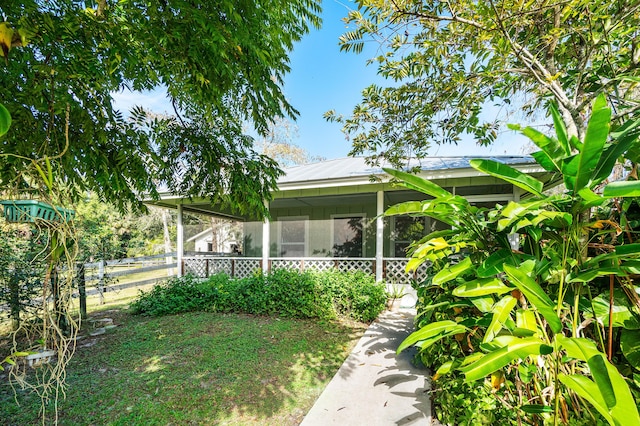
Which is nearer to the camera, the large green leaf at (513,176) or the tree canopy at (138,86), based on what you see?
the large green leaf at (513,176)

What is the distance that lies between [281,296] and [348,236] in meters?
4.52

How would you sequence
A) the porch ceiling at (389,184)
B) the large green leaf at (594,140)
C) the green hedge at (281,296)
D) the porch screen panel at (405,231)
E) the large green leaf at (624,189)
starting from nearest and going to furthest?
the large green leaf at (624,189) < the large green leaf at (594,140) < the green hedge at (281,296) < the porch ceiling at (389,184) < the porch screen panel at (405,231)

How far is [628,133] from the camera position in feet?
4.41

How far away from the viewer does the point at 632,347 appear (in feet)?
4.92

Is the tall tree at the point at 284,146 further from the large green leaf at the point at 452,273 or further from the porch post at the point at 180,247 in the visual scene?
the large green leaf at the point at 452,273

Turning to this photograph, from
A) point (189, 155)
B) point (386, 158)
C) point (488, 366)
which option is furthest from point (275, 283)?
point (488, 366)

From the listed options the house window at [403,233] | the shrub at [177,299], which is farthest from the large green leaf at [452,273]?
the house window at [403,233]

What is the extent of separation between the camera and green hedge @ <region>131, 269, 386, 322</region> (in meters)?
5.75

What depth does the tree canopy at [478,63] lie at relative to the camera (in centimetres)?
288

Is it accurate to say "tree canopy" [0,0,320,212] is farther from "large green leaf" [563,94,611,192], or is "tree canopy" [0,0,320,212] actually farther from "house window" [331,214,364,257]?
"house window" [331,214,364,257]

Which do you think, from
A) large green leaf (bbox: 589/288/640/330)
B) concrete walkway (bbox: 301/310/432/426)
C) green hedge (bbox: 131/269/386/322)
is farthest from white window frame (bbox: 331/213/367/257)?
large green leaf (bbox: 589/288/640/330)

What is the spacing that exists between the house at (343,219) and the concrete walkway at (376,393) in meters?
3.76

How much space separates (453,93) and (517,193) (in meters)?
3.94

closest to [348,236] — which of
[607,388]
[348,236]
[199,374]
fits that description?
[348,236]
